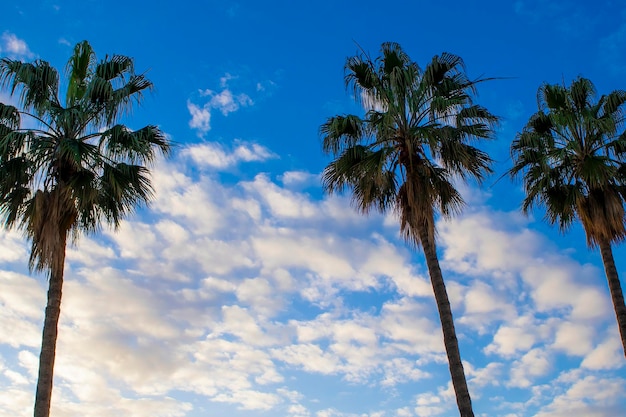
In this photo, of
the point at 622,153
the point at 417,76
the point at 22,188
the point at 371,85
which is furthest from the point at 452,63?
the point at 22,188

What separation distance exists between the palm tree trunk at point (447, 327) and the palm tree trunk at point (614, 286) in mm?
6180

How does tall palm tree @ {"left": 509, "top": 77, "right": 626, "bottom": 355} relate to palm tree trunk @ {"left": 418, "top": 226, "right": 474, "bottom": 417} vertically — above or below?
above

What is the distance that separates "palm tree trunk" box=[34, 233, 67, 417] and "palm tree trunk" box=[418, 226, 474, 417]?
945cm

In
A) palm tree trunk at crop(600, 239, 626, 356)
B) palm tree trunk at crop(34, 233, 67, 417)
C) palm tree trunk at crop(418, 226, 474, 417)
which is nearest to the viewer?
palm tree trunk at crop(34, 233, 67, 417)

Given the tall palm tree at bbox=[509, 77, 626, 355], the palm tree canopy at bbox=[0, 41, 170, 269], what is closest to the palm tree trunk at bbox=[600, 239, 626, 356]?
the tall palm tree at bbox=[509, 77, 626, 355]

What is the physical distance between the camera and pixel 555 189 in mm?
22109

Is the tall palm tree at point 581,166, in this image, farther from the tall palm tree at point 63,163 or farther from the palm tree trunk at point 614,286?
the tall palm tree at point 63,163

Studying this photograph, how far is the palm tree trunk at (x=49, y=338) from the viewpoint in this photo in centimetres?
1522

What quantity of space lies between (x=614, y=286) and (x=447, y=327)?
6704mm

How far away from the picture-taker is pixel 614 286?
67.6ft

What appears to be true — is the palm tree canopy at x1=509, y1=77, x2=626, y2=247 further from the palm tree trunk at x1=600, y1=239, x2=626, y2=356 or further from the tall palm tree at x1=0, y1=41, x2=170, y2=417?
the tall palm tree at x1=0, y1=41, x2=170, y2=417

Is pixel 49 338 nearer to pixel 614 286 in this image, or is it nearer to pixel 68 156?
pixel 68 156

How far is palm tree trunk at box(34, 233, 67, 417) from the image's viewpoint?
49.9 ft

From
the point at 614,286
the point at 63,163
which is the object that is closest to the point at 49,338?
the point at 63,163
